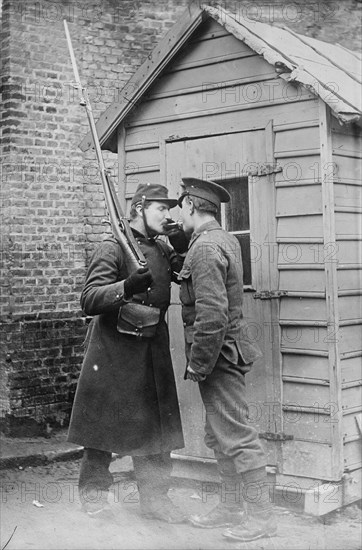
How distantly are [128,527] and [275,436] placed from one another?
48.2 inches

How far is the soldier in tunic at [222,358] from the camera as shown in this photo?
181 inches

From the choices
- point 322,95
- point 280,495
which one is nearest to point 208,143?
point 322,95

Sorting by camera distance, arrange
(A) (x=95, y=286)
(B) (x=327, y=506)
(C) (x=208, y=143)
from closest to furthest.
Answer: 1. (A) (x=95, y=286)
2. (B) (x=327, y=506)
3. (C) (x=208, y=143)

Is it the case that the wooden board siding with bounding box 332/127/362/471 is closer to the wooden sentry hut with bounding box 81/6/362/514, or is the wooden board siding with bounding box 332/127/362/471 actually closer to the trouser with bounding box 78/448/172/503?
the wooden sentry hut with bounding box 81/6/362/514

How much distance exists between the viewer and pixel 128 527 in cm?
489

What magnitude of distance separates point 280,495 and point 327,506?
0.37 meters

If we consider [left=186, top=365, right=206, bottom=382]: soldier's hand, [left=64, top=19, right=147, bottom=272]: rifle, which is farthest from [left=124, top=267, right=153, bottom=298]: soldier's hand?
[left=186, top=365, right=206, bottom=382]: soldier's hand

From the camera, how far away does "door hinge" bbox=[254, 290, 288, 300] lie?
5.34 metres

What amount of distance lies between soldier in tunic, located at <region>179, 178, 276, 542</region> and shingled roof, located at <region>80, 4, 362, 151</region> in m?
0.98

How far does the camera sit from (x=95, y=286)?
191 inches

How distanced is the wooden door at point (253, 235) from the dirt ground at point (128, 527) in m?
0.52

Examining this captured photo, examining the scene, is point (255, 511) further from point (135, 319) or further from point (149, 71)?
point (149, 71)

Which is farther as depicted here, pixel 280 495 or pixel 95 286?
pixel 280 495

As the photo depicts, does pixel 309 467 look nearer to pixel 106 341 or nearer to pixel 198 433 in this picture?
pixel 198 433
